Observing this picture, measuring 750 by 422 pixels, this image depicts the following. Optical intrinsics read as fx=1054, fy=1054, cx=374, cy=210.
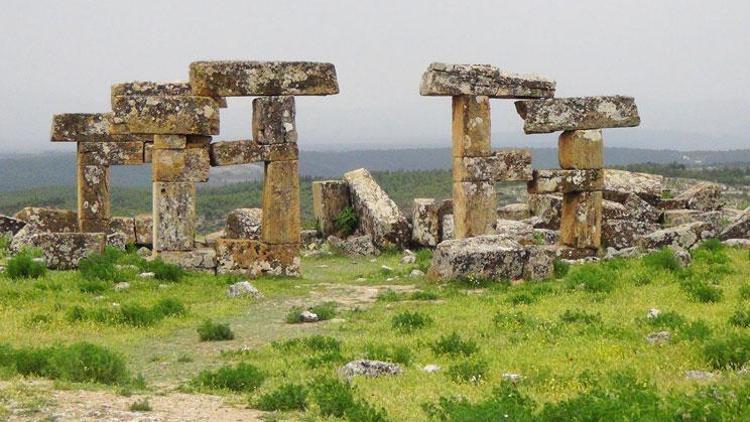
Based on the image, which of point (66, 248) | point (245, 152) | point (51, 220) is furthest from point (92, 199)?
point (245, 152)

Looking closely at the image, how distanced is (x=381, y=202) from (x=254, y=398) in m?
18.2

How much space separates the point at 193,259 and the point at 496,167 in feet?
22.0

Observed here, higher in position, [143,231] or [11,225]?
[11,225]

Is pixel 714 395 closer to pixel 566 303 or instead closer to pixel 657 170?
pixel 566 303

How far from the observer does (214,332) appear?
14.1 metres

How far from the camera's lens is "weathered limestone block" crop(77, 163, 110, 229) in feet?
90.1

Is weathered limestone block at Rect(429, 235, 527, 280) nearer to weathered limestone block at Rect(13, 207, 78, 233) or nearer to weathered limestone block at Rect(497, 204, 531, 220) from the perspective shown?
weathered limestone block at Rect(497, 204, 531, 220)

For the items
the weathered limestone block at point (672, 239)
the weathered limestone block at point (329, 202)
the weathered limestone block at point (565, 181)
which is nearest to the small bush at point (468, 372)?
the weathered limestone block at point (565, 181)

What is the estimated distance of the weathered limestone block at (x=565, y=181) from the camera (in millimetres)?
22812

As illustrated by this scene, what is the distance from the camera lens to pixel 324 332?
1476 centimetres

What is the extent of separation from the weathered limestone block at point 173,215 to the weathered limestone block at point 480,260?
5.07 m

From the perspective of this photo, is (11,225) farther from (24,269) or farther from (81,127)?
(24,269)

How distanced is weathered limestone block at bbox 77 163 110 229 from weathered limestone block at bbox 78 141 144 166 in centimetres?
21

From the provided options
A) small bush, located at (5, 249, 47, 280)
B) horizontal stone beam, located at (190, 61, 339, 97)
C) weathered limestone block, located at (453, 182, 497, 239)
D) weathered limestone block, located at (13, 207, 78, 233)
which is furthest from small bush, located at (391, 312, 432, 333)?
weathered limestone block, located at (13, 207, 78, 233)
